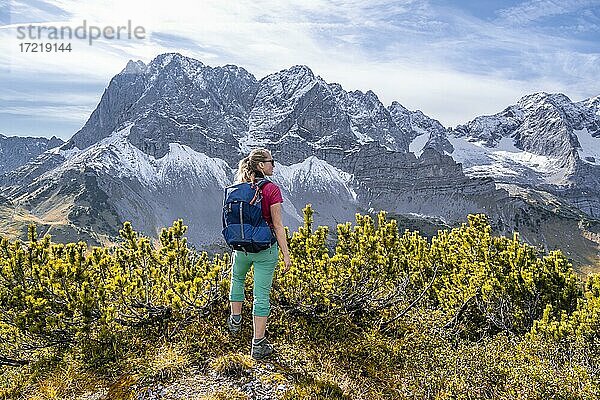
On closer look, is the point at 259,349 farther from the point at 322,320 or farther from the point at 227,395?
the point at 322,320

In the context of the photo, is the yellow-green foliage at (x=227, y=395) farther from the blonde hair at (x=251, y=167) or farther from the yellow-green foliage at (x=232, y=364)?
the blonde hair at (x=251, y=167)

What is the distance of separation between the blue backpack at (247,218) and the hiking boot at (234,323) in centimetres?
150

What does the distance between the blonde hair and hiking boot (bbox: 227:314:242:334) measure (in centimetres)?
237

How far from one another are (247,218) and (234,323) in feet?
6.76

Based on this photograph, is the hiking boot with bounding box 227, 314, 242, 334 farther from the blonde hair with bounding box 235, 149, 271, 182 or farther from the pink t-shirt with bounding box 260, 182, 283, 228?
the blonde hair with bounding box 235, 149, 271, 182

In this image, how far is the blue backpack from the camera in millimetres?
6961

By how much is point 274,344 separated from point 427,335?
3.01m

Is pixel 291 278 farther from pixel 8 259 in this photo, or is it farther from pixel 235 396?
pixel 8 259

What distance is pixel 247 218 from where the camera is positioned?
7000 millimetres

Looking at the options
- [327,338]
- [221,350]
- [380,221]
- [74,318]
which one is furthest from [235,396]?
[380,221]

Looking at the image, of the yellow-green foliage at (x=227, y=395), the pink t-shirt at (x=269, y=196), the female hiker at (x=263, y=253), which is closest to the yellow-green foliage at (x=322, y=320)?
the yellow-green foliage at (x=227, y=395)

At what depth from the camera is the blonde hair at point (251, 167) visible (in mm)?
7203

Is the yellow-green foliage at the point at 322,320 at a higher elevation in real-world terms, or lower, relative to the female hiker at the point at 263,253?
lower

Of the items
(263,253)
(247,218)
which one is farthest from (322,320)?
(247,218)
